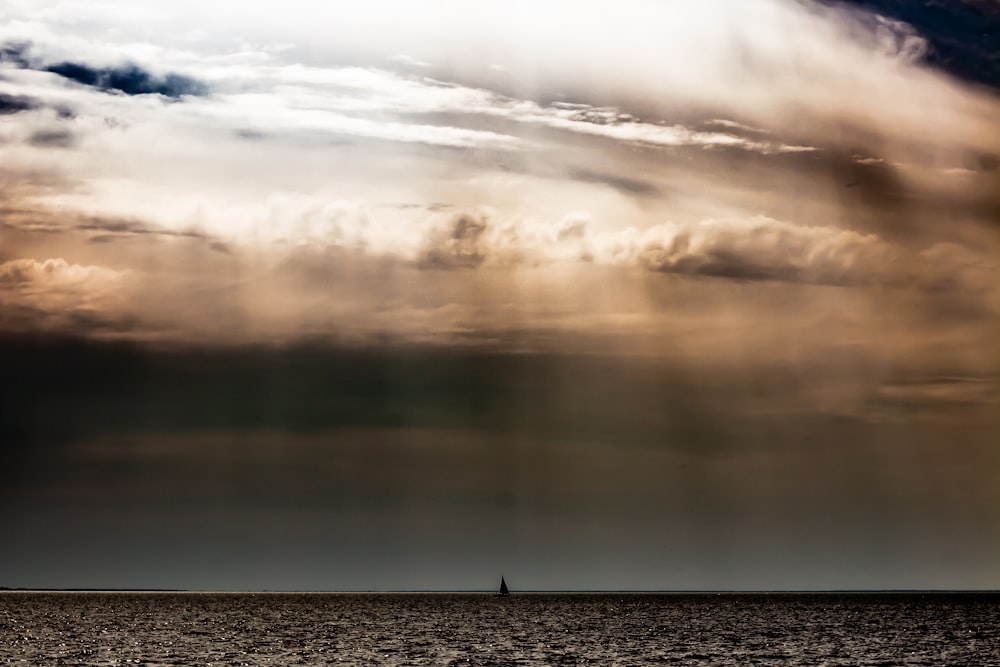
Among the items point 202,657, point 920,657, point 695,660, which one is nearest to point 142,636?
point 202,657

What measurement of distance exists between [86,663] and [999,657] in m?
88.8

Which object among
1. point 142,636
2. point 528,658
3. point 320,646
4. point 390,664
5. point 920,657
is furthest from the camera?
point 142,636

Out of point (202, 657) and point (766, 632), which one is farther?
point (766, 632)

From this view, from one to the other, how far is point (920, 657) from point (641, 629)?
68.7 metres

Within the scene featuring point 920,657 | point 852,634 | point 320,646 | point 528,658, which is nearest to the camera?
point 528,658

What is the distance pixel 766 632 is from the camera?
180m

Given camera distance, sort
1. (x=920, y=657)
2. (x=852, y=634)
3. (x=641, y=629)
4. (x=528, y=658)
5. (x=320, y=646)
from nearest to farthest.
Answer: (x=528, y=658)
(x=920, y=657)
(x=320, y=646)
(x=852, y=634)
(x=641, y=629)

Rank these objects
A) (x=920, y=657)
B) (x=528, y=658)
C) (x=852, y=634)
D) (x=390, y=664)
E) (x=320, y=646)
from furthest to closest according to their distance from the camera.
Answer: (x=852, y=634)
(x=320, y=646)
(x=920, y=657)
(x=528, y=658)
(x=390, y=664)

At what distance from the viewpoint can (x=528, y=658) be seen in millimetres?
117812

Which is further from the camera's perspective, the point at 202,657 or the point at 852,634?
the point at 852,634

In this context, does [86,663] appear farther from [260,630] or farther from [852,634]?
[852,634]

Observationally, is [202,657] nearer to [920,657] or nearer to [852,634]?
[920,657]

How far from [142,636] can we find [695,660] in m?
79.3

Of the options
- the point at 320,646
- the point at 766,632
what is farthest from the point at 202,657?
the point at 766,632
